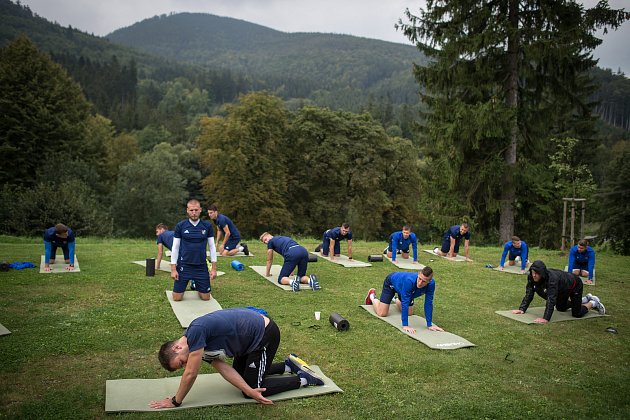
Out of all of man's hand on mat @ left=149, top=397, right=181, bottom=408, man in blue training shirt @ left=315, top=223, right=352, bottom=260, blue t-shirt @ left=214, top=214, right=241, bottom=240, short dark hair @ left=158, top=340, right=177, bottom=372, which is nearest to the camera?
short dark hair @ left=158, top=340, right=177, bottom=372

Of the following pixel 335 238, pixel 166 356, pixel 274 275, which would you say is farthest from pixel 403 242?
pixel 166 356

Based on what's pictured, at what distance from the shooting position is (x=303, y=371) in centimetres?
664

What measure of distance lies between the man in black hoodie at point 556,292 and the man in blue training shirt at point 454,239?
6.17 meters

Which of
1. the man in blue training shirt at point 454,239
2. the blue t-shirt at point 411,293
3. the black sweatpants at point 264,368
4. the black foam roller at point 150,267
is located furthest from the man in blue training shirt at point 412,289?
the man in blue training shirt at point 454,239

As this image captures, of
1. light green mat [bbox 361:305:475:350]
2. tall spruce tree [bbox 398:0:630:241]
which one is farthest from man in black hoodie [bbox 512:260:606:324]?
tall spruce tree [bbox 398:0:630:241]

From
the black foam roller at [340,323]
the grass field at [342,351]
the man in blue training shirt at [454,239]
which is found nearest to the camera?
the grass field at [342,351]

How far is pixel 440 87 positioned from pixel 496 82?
8.50ft

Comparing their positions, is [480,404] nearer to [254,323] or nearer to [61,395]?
[254,323]

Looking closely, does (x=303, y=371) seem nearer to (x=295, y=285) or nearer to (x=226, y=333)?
(x=226, y=333)

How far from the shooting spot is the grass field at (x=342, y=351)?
606 cm

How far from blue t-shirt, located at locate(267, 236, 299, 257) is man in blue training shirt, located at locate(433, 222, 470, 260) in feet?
23.8

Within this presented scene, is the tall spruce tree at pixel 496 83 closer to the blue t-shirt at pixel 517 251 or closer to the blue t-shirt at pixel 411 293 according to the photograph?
the blue t-shirt at pixel 517 251

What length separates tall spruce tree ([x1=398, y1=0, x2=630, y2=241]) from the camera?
21141 mm

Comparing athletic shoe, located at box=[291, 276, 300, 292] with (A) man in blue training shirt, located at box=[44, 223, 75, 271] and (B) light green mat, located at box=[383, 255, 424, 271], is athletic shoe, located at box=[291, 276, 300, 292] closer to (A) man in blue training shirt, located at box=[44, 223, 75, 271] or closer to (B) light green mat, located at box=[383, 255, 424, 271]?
(B) light green mat, located at box=[383, 255, 424, 271]
